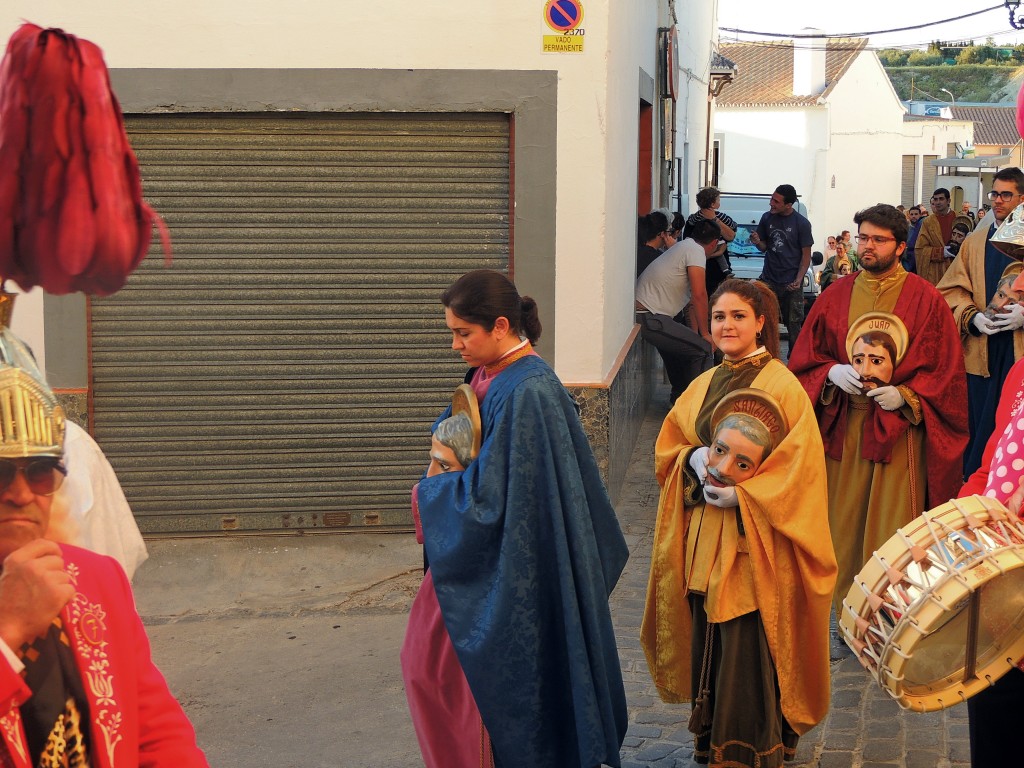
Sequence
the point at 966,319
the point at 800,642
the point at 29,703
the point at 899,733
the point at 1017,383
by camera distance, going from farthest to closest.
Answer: the point at 966,319 → the point at 899,733 → the point at 800,642 → the point at 1017,383 → the point at 29,703

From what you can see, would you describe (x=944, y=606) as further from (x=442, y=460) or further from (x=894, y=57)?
(x=894, y=57)

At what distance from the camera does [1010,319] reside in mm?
7602

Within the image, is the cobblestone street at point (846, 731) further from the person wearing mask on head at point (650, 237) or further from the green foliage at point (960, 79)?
the green foliage at point (960, 79)

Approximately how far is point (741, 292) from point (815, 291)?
1473cm

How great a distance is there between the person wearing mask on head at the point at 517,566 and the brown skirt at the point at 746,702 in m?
0.62

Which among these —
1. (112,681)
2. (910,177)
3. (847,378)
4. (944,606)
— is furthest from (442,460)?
(910,177)

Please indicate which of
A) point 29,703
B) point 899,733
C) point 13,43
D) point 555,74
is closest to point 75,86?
point 13,43

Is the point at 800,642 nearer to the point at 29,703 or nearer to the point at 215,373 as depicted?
the point at 29,703

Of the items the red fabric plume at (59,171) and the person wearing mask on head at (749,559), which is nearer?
the red fabric plume at (59,171)

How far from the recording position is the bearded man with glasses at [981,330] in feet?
25.7

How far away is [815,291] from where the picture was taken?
19031 mm

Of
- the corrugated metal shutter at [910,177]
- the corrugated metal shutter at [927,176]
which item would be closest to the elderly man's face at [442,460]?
the corrugated metal shutter at [910,177]

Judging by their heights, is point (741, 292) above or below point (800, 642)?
above

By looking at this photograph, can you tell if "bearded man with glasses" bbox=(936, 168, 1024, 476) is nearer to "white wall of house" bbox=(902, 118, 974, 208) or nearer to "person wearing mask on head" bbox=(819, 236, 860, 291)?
"person wearing mask on head" bbox=(819, 236, 860, 291)
